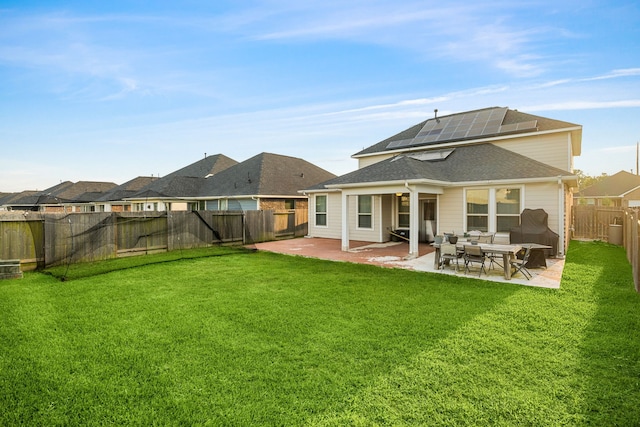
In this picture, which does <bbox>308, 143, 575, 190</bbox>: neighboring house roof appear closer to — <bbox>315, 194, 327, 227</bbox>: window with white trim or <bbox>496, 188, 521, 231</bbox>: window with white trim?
<bbox>496, 188, 521, 231</bbox>: window with white trim

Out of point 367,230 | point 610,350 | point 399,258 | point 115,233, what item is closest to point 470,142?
point 367,230

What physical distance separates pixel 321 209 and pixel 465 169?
25.8 feet

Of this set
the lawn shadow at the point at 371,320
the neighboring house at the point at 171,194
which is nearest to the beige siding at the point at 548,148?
the lawn shadow at the point at 371,320

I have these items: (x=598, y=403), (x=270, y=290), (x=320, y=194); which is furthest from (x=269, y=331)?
(x=320, y=194)

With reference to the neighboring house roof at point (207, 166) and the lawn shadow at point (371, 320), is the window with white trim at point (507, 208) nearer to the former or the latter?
the lawn shadow at point (371, 320)

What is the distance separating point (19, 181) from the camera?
194 feet

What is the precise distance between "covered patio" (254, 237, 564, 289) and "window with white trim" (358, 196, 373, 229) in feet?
3.35

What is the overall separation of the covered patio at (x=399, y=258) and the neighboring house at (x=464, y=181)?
0.63 meters

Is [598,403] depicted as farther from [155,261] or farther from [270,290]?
[155,261]

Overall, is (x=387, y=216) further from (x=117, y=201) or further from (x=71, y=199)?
(x=71, y=199)

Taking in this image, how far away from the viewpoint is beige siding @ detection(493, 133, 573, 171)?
40.0ft

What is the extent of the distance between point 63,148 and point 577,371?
34664 millimetres

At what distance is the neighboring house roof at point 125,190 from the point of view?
2901 cm

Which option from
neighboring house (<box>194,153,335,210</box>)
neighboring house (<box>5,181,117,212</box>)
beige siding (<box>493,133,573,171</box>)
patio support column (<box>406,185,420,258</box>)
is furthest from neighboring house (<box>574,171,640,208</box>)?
neighboring house (<box>5,181,117,212</box>)
